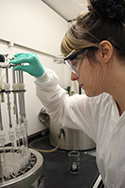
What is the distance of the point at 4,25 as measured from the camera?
3.49ft

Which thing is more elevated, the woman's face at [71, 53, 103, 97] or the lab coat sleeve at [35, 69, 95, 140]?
the woman's face at [71, 53, 103, 97]

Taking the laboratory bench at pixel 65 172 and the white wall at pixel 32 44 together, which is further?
the white wall at pixel 32 44

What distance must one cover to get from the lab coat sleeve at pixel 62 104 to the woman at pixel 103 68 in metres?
0.02

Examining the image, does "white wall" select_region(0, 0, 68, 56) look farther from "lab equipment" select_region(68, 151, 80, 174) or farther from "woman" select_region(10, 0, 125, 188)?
"lab equipment" select_region(68, 151, 80, 174)

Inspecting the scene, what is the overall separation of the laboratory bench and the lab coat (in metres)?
0.18

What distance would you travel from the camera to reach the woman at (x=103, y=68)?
1.71 feet

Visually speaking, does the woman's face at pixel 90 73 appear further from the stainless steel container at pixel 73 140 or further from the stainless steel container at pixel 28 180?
the stainless steel container at pixel 73 140

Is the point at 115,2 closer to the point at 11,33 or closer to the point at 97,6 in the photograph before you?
the point at 97,6

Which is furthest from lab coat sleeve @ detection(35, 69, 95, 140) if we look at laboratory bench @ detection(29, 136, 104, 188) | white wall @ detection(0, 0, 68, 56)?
white wall @ detection(0, 0, 68, 56)

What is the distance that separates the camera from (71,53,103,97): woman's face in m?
0.57

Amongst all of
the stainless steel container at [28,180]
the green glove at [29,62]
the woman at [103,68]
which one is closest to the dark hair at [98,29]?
the woman at [103,68]

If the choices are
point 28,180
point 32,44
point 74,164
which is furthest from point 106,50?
point 32,44

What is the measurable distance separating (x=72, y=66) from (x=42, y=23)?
107 cm

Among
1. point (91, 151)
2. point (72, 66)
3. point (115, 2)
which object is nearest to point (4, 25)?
point (72, 66)
